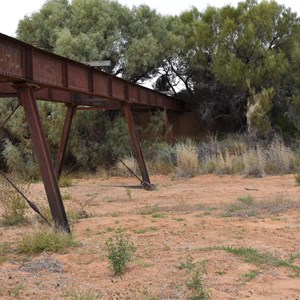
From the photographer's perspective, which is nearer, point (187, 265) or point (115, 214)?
point (187, 265)

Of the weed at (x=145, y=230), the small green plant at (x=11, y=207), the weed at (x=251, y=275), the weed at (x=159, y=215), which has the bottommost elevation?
the weed at (x=251, y=275)

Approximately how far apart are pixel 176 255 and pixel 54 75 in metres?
6.23

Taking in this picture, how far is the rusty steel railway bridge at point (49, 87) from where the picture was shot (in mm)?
9275

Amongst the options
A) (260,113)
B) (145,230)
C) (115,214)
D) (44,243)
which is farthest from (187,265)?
(260,113)

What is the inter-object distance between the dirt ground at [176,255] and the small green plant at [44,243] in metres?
0.16

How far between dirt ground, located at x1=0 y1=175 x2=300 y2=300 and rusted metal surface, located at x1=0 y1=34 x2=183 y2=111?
A: 3.13 metres

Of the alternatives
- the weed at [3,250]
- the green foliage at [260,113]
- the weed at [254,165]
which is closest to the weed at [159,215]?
the weed at [3,250]

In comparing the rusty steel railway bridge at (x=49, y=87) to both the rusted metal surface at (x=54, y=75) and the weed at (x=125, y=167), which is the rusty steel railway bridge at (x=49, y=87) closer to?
the rusted metal surface at (x=54, y=75)

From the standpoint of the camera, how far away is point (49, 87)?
449 inches

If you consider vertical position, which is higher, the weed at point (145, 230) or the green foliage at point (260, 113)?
the green foliage at point (260, 113)

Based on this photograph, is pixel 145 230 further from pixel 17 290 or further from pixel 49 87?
pixel 49 87

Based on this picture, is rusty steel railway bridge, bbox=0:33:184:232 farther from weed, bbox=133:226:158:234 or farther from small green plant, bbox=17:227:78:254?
weed, bbox=133:226:158:234

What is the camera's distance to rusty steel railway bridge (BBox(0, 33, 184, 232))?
927 cm

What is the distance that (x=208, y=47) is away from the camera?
26.9m
